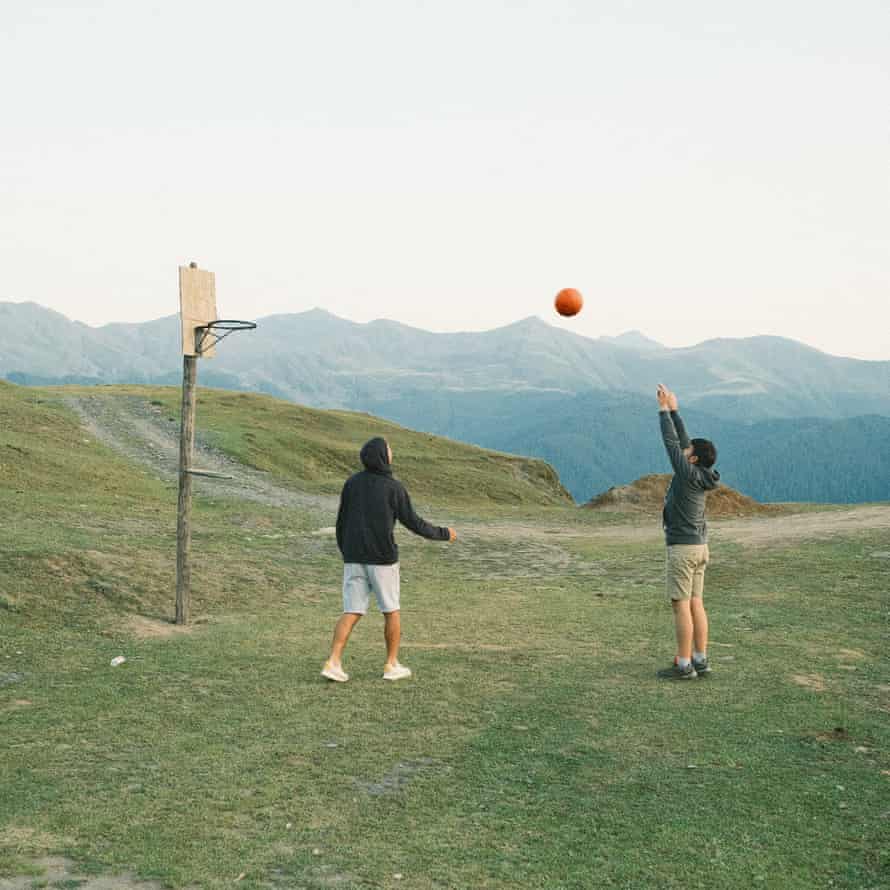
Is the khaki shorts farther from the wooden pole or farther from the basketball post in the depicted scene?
the wooden pole

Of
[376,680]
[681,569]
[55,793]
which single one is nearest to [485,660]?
[376,680]

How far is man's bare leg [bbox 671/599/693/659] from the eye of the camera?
11016 mm

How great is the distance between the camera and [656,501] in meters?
41.6

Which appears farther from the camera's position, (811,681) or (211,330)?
(211,330)

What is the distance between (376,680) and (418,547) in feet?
41.7

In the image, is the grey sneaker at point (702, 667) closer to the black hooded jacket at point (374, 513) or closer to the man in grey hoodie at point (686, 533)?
the man in grey hoodie at point (686, 533)

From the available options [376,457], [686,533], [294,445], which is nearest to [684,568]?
[686,533]

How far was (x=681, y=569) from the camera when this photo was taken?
1100cm

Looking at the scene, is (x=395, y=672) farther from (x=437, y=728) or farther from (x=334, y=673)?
(x=437, y=728)

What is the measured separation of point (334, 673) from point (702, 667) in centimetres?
436

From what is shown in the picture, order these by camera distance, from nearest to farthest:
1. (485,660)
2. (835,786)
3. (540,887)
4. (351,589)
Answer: (540,887) < (835,786) < (351,589) < (485,660)

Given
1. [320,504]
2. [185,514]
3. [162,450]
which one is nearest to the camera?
[185,514]

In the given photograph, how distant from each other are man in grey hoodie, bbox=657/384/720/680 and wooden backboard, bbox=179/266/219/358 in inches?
271

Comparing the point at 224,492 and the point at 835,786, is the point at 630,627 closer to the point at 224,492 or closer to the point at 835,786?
the point at 835,786
